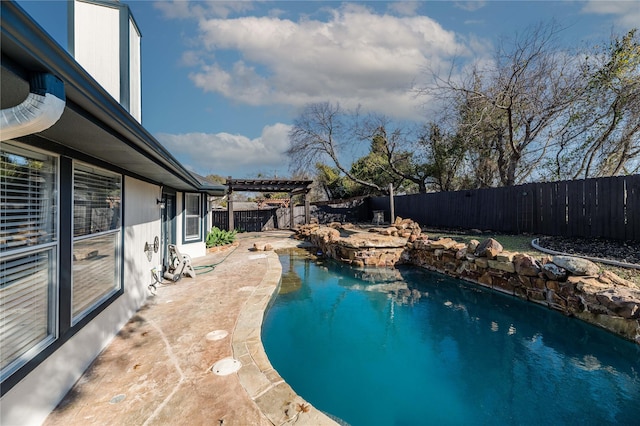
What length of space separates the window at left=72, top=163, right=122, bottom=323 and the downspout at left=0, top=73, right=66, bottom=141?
1748 millimetres

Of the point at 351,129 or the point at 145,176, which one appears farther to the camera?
the point at 351,129

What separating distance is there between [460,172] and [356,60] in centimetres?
1006

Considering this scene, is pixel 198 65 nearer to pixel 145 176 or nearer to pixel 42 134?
pixel 145 176

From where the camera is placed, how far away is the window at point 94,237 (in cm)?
277

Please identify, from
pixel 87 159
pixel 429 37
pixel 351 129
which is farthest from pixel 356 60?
pixel 87 159

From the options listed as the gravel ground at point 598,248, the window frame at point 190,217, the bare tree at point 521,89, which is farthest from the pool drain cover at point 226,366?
the bare tree at point 521,89

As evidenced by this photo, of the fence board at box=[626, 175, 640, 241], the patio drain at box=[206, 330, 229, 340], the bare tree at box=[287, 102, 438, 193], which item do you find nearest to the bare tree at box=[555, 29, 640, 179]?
the fence board at box=[626, 175, 640, 241]

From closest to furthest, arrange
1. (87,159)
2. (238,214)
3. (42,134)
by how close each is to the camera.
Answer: (42,134), (87,159), (238,214)

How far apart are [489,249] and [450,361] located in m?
3.41

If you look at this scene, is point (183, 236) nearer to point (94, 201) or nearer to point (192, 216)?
point (192, 216)

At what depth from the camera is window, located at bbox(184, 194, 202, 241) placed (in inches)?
333

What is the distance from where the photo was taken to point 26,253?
208 cm

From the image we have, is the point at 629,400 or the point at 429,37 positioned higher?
the point at 429,37

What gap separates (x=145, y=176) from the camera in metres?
4.87
